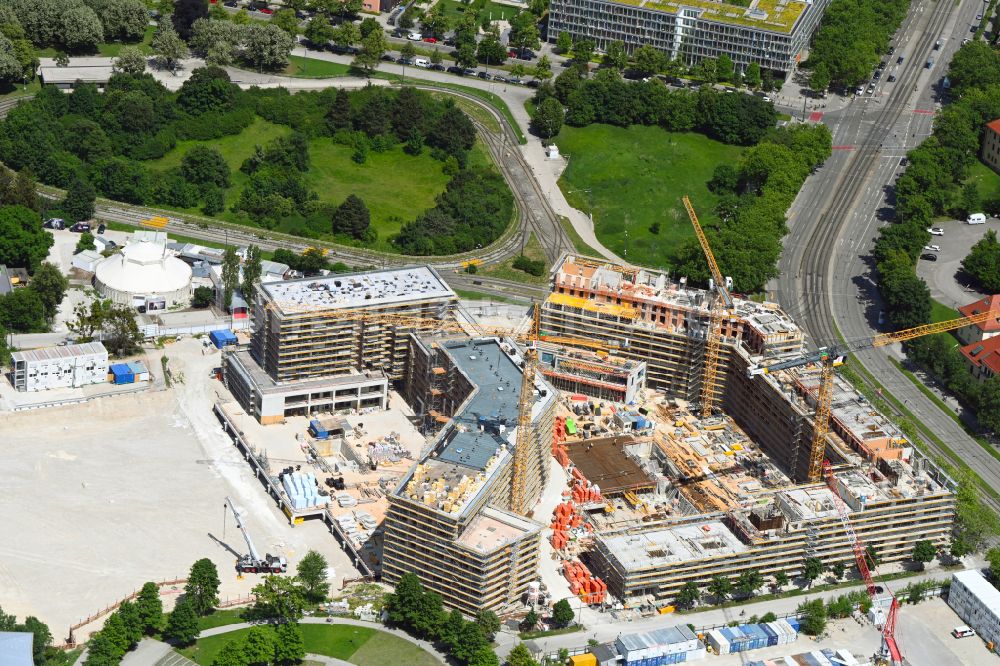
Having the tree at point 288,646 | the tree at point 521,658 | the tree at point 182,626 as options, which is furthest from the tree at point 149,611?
the tree at point 521,658

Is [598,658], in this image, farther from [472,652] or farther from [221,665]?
[221,665]

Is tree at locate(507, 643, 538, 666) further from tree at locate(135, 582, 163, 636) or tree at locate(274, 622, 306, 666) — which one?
tree at locate(135, 582, 163, 636)

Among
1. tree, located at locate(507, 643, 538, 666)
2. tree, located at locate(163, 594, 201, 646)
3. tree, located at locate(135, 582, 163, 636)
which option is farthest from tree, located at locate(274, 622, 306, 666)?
tree, located at locate(507, 643, 538, 666)

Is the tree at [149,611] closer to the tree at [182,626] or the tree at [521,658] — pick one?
the tree at [182,626]

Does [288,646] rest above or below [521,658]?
below

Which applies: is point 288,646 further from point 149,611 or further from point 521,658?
point 521,658

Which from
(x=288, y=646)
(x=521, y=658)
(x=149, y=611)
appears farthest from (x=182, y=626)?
(x=521, y=658)
